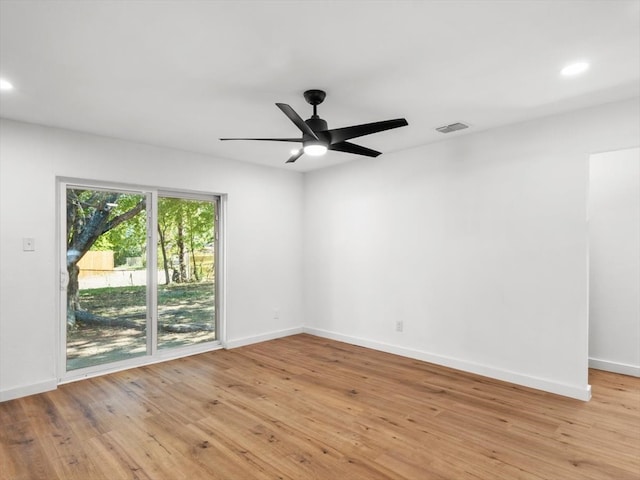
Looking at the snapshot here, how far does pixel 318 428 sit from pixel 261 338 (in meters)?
2.59

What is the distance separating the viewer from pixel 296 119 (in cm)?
246

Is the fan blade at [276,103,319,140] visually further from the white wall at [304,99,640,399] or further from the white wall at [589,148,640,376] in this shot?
the white wall at [589,148,640,376]

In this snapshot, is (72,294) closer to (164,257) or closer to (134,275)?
(134,275)

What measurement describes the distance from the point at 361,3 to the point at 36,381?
13.4 ft

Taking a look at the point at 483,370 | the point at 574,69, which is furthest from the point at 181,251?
the point at 574,69

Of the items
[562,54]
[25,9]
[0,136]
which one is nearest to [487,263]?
[562,54]

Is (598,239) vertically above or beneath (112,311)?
above

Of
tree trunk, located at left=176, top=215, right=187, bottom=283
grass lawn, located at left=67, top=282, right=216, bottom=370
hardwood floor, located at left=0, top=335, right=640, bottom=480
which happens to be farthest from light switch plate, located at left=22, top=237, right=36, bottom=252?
A: tree trunk, located at left=176, top=215, right=187, bottom=283

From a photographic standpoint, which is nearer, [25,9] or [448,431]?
[25,9]

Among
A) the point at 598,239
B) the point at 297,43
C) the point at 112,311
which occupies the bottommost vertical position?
the point at 112,311

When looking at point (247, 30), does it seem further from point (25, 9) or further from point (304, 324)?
point (304, 324)

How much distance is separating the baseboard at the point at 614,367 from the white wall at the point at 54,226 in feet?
12.3

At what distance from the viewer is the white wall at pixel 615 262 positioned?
3.81 metres

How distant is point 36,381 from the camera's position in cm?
341
